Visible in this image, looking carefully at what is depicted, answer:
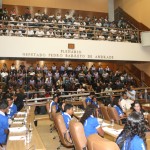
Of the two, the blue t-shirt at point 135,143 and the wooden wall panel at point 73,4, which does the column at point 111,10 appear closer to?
the wooden wall panel at point 73,4

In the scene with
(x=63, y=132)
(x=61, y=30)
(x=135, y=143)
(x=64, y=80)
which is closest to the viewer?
(x=135, y=143)

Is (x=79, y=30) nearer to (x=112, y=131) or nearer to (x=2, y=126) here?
(x=2, y=126)

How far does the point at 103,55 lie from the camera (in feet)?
46.4

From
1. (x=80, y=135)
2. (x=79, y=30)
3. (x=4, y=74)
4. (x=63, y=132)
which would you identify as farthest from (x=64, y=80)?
(x=80, y=135)

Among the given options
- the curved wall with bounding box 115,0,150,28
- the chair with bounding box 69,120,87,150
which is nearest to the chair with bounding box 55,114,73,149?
the chair with bounding box 69,120,87,150

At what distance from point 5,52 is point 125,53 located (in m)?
6.41

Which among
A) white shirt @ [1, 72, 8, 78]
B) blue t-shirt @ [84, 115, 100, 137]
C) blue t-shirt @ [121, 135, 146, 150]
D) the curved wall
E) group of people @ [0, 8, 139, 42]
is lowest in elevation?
blue t-shirt @ [84, 115, 100, 137]

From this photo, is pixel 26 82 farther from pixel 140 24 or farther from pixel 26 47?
pixel 140 24

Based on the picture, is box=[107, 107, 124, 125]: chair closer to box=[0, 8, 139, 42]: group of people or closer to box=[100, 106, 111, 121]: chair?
box=[100, 106, 111, 121]: chair

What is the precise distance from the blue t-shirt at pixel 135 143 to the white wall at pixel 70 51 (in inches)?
429

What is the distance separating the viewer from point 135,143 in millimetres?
2512

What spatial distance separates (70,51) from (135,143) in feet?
37.3

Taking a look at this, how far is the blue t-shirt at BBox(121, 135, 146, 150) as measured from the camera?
2.49 meters

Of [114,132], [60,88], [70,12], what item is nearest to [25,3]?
[70,12]
